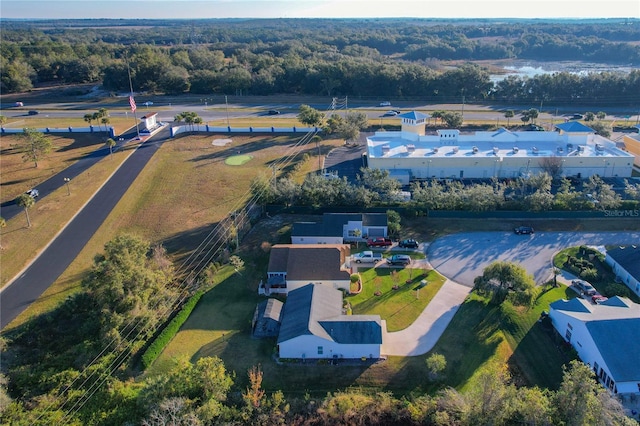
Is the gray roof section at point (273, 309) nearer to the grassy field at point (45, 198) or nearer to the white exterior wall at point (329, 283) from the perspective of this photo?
the white exterior wall at point (329, 283)

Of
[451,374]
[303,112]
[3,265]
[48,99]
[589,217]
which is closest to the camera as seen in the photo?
[451,374]

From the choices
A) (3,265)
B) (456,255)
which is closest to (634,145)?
(456,255)

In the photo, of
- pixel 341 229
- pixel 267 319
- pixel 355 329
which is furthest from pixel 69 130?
pixel 355 329

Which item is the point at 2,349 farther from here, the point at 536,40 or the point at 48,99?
the point at 536,40

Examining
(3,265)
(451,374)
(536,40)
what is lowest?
(451,374)

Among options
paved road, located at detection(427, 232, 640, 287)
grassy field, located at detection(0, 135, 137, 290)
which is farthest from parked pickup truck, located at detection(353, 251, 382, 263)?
grassy field, located at detection(0, 135, 137, 290)

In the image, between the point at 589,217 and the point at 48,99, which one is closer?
the point at 589,217

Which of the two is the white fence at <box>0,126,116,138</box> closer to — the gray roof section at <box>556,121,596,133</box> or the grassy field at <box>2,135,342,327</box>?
the grassy field at <box>2,135,342,327</box>

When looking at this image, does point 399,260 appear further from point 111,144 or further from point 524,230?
point 111,144
